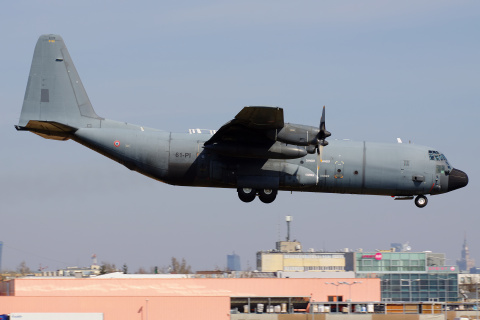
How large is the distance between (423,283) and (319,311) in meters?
42.4

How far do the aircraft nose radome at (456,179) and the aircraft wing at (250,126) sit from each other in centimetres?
1024

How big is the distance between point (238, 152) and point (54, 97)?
10.00m

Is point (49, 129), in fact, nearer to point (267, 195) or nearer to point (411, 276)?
point (267, 195)

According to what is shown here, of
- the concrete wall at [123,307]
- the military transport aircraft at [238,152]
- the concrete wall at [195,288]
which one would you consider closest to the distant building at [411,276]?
the concrete wall at [195,288]

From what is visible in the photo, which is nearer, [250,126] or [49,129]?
[250,126]

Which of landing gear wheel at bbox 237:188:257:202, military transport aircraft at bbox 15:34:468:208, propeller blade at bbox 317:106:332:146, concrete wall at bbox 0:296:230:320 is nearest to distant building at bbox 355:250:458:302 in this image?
concrete wall at bbox 0:296:230:320

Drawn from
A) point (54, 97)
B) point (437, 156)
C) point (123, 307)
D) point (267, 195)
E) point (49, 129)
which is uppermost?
point (54, 97)

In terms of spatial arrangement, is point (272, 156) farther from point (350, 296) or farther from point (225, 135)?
point (350, 296)

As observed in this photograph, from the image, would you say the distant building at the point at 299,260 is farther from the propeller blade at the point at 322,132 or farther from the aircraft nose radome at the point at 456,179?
the propeller blade at the point at 322,132

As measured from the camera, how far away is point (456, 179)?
1591 inches

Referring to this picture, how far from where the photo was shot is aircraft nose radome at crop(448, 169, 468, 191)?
132 feet

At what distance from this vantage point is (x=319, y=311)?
4959 centimetres

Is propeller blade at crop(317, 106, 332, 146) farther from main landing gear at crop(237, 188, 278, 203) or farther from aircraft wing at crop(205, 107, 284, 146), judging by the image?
main landing gear at crop(237, 188, 278, 203)

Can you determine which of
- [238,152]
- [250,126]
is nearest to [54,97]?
[238,152]
